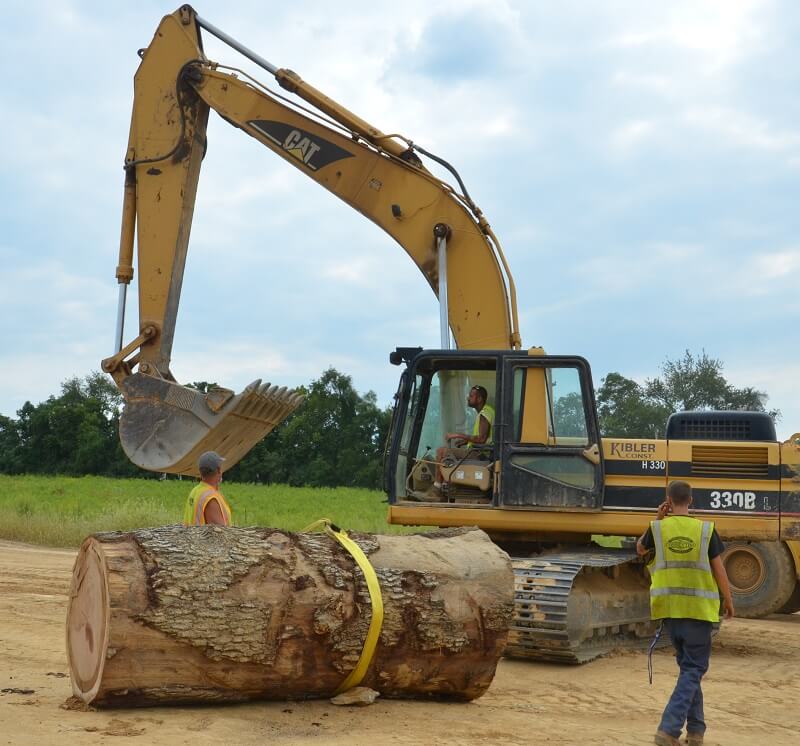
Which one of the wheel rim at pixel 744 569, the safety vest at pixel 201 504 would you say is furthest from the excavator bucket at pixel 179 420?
the wheel rim at pixel 744 569

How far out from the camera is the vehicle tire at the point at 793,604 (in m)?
11.1

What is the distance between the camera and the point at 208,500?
22.8ft

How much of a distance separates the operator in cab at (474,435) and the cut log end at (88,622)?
4110 mm

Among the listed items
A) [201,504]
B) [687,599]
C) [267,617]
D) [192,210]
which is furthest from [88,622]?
[192,210]

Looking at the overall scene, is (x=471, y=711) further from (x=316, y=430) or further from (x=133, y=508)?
(x=316, y=430)

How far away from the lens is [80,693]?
229 inches

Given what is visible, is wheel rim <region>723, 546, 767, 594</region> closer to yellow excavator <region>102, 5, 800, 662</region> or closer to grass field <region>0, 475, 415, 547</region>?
yellow excavator <region>102, 5, 800, 662</region>

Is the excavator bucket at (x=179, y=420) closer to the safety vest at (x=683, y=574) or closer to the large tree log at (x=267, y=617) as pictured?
the large tree log at (x=267, y=617)

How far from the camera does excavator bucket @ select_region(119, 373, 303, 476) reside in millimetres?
10148

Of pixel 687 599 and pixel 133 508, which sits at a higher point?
pixel 133 508

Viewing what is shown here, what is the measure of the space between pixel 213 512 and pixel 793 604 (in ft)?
23.8

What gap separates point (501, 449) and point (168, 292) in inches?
156

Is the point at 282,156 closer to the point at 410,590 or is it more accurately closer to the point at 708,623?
Answer: the point at 410,590

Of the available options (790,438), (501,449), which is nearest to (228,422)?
(501,449)
